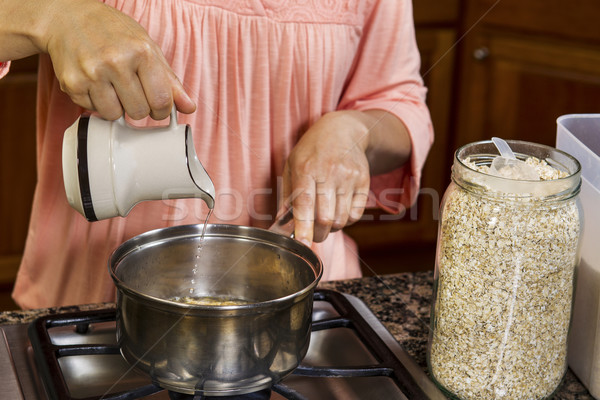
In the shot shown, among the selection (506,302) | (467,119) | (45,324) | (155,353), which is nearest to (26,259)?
(45,324)

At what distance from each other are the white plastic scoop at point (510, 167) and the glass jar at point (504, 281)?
0.05ft

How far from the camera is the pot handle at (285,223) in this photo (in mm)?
826

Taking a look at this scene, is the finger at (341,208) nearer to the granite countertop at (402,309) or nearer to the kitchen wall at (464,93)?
the granite countertop at (402,309)

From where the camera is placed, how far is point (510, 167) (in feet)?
2.00

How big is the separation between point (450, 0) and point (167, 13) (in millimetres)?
1427

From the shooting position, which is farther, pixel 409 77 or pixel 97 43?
pixel 409 77

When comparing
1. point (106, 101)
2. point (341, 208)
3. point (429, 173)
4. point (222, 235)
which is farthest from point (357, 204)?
point (429, 173)

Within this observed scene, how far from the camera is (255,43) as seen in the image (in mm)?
941

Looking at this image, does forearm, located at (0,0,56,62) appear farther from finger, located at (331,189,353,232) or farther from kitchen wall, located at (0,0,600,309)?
kitchen wall, located at (0,0,600,309)

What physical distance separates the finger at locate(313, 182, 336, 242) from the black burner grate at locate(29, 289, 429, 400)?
5.5 inches

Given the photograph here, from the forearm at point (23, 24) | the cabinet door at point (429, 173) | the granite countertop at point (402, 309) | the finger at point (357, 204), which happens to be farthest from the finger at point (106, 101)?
the cabinet door at point (429, 173)

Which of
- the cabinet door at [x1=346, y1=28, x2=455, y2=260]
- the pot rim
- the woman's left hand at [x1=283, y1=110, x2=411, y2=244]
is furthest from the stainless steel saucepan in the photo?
the cabinet door at [x1=346, y1=28, x2=455, y2=260]

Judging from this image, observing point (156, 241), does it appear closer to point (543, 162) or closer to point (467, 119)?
point (543, 162)

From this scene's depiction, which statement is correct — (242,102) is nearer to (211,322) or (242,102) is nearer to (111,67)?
(111,67)
